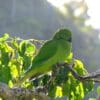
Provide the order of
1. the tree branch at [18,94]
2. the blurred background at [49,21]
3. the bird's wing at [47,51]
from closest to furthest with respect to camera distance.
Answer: the tree branch at [18,94], the bird's wing at [47,51], the blurred background at [49,21]

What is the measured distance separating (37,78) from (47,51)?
4.3 inches

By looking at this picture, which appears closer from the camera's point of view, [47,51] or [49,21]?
[47,51]

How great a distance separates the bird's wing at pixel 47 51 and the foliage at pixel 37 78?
41 millimetres

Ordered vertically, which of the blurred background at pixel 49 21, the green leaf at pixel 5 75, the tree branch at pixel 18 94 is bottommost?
the tree branch at pixel 18 94

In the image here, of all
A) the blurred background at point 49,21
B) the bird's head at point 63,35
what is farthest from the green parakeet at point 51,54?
the blurred background at point 49,21

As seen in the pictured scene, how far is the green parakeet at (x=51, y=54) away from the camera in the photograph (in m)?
1.94

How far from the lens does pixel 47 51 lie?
2.00m

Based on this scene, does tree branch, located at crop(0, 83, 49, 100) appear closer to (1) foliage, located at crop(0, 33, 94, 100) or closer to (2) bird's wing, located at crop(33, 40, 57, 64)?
(1) foliage, located at crop(0, 33, 94, 100)

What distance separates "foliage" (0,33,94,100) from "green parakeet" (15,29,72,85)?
0.03 m

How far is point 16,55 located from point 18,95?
36 centimetres

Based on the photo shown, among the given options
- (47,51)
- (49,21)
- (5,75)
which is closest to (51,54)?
(47,51)

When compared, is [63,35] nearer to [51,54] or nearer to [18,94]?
[51,54]

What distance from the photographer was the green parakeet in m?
1.94

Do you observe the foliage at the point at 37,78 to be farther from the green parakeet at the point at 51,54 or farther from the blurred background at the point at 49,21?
the blurred background at the point at 49,21
